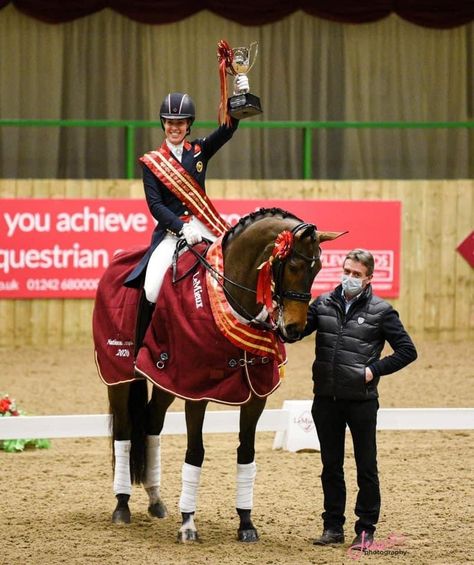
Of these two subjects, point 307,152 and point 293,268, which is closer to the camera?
point 293,268

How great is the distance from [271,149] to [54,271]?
4505 mm

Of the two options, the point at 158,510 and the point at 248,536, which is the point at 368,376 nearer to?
the point at 248,536

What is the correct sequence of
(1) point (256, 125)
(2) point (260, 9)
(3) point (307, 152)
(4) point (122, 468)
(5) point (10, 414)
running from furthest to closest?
(2) point (260, 9)
(3) point (307, 152)
(1) point (256, 125)
(5) point (10, 414)
(4) point (122, 468)

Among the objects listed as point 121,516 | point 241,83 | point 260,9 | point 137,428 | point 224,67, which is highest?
point 260,9

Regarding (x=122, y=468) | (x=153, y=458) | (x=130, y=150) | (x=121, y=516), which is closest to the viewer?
(x=121, y=516)

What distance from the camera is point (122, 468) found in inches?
270

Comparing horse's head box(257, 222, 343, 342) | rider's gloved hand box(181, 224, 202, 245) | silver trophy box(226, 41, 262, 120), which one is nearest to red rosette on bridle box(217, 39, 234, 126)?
silver trophy box(226, 41, 262, 120)

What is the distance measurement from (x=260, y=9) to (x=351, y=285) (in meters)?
11.3

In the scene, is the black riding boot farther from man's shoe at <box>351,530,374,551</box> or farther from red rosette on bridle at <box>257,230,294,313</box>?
man's shoe at <box>351,530,374,551</box>

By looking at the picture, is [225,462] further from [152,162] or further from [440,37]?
[440,37]

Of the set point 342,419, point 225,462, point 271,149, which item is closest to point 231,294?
point 342,419

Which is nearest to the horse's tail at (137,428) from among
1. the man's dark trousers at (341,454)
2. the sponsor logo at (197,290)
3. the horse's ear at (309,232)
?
the sponsor logo at (197,290)

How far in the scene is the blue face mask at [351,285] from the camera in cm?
591

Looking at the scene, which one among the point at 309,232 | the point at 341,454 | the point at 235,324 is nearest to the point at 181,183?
the point at 235,324
